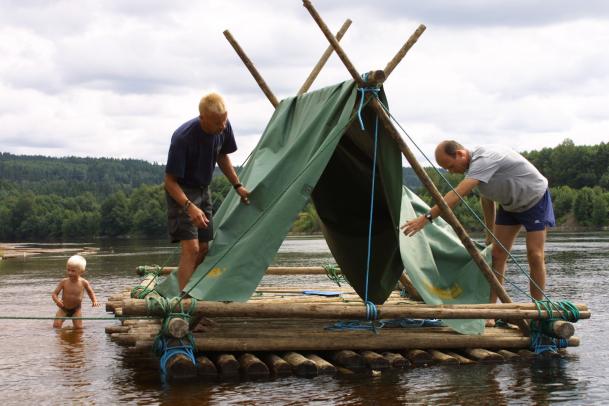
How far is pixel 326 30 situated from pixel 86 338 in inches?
211

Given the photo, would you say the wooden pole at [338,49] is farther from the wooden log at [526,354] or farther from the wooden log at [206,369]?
the wooden log at [526,354]

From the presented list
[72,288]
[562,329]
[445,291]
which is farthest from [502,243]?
[72,288]

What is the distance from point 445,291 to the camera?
8.87m

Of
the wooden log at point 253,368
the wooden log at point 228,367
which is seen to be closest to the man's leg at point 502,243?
the wooden log at point 253,368

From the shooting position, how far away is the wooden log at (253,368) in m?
7.53

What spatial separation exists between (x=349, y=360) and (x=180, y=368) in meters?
1.76

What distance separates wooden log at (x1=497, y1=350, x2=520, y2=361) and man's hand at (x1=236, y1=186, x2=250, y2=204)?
128 inches

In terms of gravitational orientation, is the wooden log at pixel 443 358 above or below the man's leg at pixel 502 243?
below

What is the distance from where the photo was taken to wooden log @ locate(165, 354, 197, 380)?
7312 millimetres

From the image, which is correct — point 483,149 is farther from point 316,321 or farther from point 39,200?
point 39,200

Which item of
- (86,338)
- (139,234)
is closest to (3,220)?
(139,234)

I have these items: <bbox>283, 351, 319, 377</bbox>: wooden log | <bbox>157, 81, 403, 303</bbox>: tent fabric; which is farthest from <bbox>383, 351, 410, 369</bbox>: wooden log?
<bbox>157, 81, 403, 303</bbox>: tent fabric

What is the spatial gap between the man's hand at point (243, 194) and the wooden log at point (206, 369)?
6.02 ft

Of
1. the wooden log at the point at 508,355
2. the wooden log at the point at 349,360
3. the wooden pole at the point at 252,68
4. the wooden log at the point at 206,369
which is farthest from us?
the wooden pole at the point at 252,68
